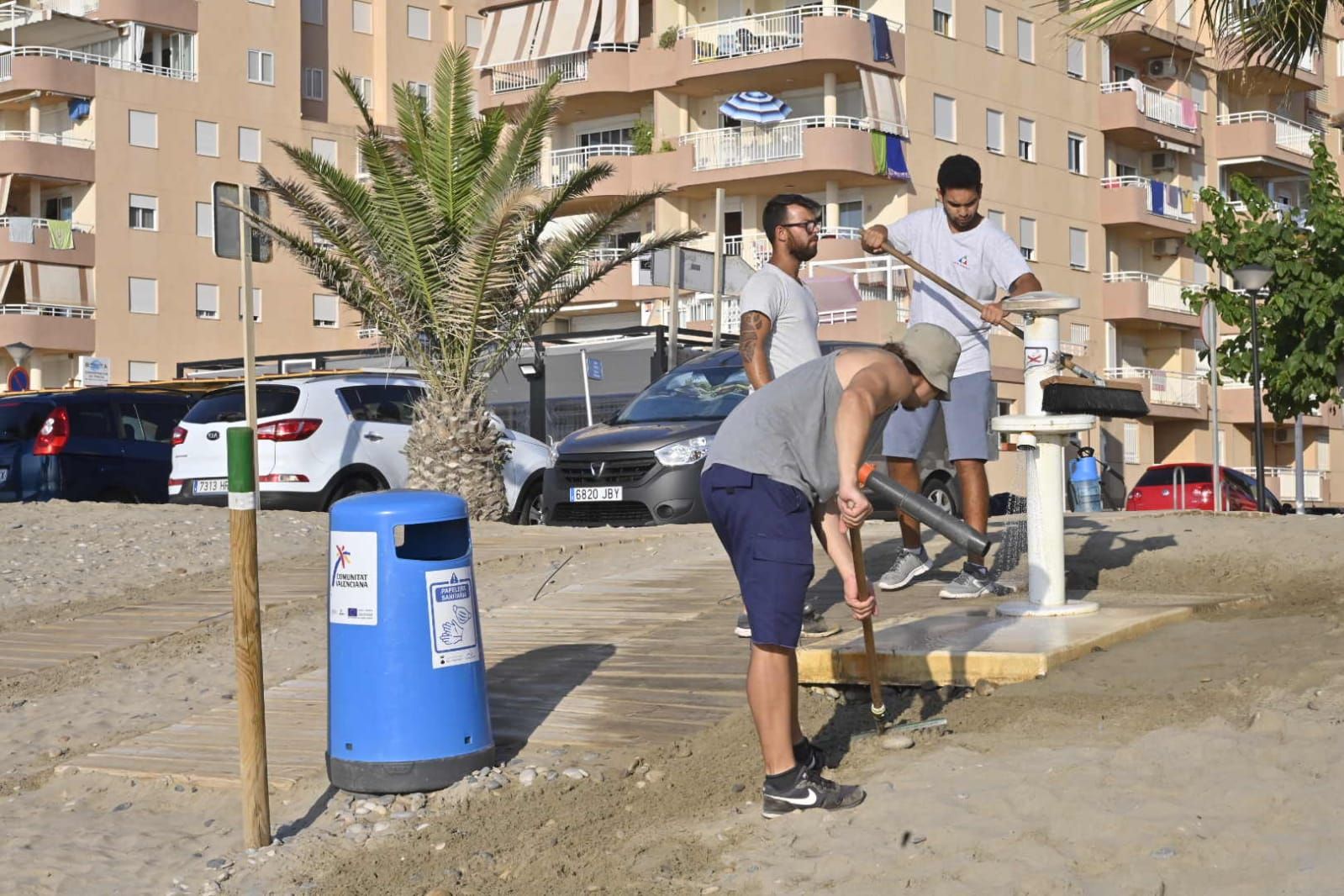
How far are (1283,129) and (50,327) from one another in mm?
40861

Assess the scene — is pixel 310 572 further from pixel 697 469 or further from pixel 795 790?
pixel 795 790

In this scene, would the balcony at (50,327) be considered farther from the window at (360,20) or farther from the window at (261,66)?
the window at (360,20)

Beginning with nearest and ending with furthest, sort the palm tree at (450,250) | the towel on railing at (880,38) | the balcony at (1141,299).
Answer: the palm tree at (450,250) < the towel on railing at (880,38) < the balcony at (1141,299)

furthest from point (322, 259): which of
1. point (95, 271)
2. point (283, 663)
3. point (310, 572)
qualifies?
point (95, 271)

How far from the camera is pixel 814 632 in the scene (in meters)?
8.11

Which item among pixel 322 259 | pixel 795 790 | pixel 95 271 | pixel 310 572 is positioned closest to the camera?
pixel 795 790

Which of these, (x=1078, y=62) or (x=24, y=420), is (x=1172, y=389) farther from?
(x=24, y=420)

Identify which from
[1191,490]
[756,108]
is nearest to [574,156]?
[756,108]

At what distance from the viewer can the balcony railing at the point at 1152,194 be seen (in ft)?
188

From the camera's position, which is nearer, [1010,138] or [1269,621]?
[1269,621]

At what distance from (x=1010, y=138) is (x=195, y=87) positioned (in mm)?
26703

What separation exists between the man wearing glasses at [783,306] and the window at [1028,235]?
47.1 m

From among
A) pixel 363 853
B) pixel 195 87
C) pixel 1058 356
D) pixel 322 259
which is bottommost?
pixel 363 853

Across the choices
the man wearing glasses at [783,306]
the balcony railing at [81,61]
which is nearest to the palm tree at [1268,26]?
the man wearing glasses at [783,306]
